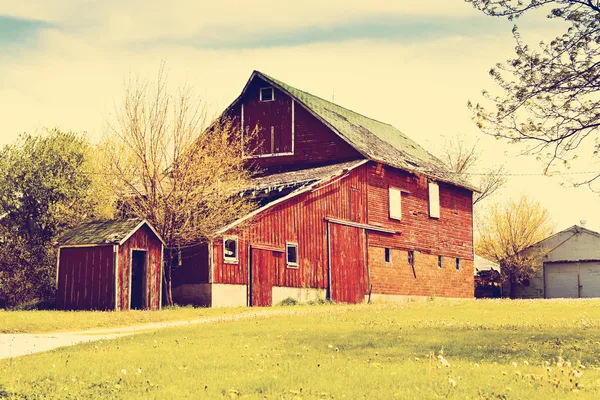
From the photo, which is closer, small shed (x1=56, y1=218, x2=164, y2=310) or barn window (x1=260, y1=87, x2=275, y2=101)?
small shed (x1=56, y1=218, x2=164, y2=310)

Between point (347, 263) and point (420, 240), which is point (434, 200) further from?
point (347, 263)

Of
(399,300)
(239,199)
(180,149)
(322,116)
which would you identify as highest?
(322,116)

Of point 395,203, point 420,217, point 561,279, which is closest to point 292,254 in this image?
point 395,203

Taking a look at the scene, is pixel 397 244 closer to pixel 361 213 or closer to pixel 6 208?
pixel 361 213

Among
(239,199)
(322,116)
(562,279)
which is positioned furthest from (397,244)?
(562,279)

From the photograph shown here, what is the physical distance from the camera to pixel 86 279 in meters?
29.8

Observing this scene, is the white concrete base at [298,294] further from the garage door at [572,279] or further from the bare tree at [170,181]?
the garage door at [572,279]

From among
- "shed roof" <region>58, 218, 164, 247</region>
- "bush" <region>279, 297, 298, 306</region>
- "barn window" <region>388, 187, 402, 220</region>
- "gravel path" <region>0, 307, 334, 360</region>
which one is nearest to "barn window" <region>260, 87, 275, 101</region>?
"barn window" <region>388, 187, 402, 220</region>

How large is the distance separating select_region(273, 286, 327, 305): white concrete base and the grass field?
13.9 metres

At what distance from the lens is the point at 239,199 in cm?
3384

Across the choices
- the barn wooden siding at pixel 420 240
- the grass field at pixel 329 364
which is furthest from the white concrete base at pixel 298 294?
the grass field at pixel 329 364

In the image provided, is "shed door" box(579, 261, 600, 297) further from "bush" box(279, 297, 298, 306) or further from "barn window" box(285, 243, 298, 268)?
"bush" box(279, 297, 298, 306)

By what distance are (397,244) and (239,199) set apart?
12.8m

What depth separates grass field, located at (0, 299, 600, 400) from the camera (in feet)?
32.1
